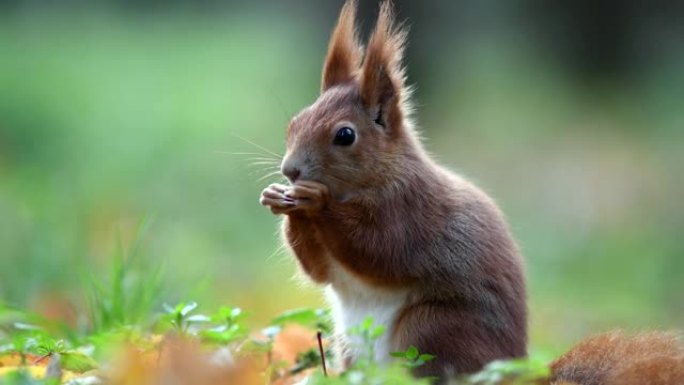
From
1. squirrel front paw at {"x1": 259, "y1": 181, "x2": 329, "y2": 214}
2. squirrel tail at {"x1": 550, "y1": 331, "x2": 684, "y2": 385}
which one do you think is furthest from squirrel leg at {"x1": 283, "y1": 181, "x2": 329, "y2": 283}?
squirrel tail at {"x1": 550, "y1": 331, "x2": 684, "y2": 385}

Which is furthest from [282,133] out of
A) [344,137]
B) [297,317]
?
[297,317]

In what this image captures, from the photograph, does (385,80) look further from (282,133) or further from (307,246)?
(282,133)

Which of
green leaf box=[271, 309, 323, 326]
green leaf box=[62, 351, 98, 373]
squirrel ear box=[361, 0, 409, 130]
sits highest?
squirrel ear box=[361, 0, 409, 130]

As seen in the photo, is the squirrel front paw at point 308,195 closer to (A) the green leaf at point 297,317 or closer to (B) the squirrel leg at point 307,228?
(B) the squirrel leg at point 307,228

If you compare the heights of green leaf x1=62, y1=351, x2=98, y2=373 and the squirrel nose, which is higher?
the squirrel nose

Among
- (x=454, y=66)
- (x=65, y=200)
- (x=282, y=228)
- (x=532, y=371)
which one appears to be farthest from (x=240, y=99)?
(x=532, y=371)

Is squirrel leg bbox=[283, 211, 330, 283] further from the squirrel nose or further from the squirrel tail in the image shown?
the squirrel tail

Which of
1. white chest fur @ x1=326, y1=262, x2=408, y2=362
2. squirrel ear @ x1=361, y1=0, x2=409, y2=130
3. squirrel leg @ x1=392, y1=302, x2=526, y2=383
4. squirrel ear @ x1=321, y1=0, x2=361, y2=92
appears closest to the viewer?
squirrel leg @ x1=392, y1=302, x2=526, y2=383

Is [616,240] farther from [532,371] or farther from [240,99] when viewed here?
[532,371]

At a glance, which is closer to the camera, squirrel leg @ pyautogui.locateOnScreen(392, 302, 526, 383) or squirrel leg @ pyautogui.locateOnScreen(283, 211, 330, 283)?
squirrel leg @ pyautogui.locateOnScreen(392, 302, 526, 383)
